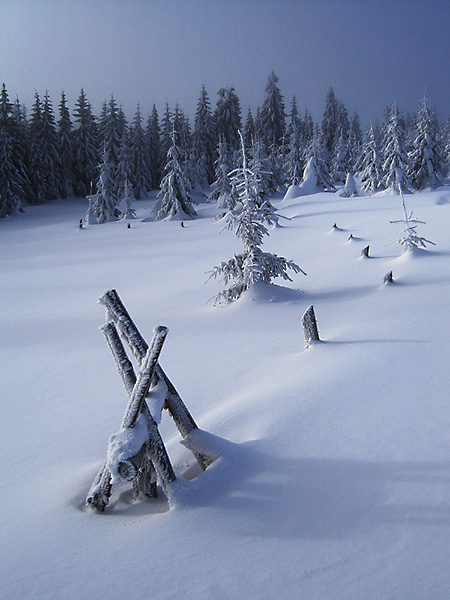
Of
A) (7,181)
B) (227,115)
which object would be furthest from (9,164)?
(227,115)

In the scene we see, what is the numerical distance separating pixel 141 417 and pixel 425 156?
43.8m

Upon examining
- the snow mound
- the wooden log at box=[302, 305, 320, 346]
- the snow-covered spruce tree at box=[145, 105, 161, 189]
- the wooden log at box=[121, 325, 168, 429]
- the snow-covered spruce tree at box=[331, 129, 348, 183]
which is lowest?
the wooden log at box=[302, 305, 320, 346]

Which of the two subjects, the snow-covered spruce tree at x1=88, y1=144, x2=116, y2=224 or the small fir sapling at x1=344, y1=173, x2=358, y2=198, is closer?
the small fir sapling at x1=344, y1=173, x2=358, y2=198

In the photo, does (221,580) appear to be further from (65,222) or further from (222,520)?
(65,222)

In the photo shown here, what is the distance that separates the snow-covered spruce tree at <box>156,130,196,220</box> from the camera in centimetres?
3731

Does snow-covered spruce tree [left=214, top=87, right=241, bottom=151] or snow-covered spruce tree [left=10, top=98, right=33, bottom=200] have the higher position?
snow-covered spruce tree [left=214, top=87, right=241, bottom=151]

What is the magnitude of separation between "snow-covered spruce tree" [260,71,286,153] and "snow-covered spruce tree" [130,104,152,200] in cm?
1652

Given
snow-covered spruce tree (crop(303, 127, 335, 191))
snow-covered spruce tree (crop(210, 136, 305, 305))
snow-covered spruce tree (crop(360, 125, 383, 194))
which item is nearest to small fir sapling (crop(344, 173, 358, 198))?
snow-covered spruce tree (crop(360, 125, 383, 194))

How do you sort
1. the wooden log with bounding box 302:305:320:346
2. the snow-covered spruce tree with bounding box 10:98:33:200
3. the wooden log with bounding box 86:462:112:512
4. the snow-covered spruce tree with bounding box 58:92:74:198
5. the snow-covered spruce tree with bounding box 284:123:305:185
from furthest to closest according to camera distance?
1. the snow-covered spruce tree with bounding box 58:92:74:198
2. the snow-covered spruce tree with bounding box 284:123:305:185
3. the snow-covered spruce tree with bounding box 10:98:33:200
4. the wooden log with bounding box 302:305:320:346
5. the wooden log with bounding box 86:462:112:512

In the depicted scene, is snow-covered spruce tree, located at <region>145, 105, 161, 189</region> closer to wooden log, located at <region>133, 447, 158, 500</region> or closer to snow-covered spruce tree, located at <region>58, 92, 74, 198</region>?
snow-covered spruce tree, located at <region>58, 92, 74, 198</region>

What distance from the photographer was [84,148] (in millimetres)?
53312

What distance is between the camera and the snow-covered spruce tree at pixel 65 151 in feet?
171

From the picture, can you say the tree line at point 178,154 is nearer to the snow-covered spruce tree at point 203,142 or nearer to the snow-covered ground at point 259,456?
the snow-covered spruce tree at point 203,142

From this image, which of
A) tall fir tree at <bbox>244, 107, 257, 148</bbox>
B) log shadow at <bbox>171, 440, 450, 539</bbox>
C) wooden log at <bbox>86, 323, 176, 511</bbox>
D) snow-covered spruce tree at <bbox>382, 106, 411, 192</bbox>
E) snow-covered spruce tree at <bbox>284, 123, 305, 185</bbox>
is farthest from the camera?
tall fir tree at <bbox>244, 107, 257, 148</bbox>
